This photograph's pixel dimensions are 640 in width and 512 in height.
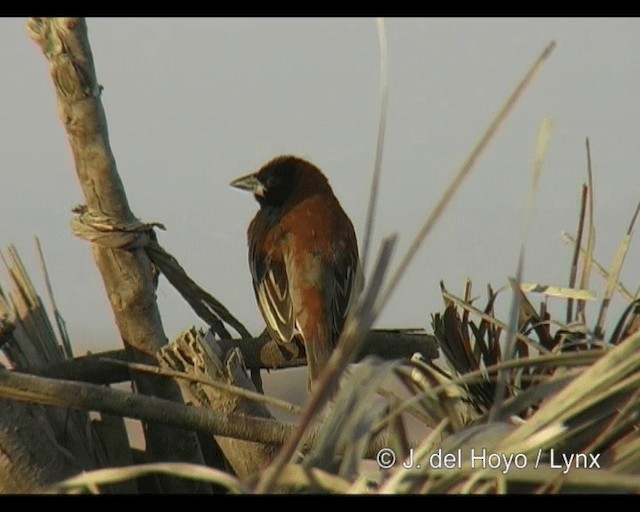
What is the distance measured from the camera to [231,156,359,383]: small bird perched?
4.52 m

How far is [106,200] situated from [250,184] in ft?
9.80

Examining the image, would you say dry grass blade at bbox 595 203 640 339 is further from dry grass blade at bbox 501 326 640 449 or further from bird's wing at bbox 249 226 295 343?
bird's wing at bbox 249 226 295 343

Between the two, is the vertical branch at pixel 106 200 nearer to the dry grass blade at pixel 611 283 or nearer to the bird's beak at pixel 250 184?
the dry grass blade at pixel 611 283

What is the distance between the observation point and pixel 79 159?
2.84 meters

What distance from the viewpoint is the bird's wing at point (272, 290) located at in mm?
4406

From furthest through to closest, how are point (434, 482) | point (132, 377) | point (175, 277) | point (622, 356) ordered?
point (175, 277)
point (132, 377)
point (622, 356)
point (434, 482)

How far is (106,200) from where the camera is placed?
2.94m

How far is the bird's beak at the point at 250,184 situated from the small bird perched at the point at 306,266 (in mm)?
119

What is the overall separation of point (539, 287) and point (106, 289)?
1.23 m

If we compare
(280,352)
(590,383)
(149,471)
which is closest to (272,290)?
(280,352)

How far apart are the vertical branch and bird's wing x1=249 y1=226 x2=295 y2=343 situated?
1326mm
